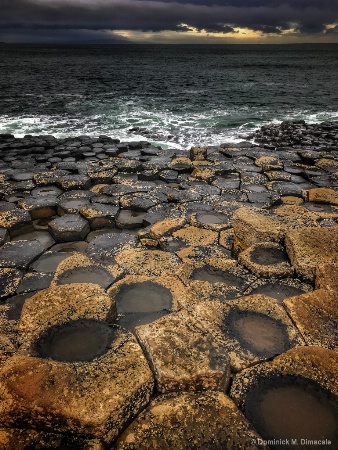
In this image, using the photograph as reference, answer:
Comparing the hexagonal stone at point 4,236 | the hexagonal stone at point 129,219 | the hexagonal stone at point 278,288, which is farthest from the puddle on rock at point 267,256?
the hexagonal stone at point 4,236

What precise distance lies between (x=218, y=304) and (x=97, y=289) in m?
1.02

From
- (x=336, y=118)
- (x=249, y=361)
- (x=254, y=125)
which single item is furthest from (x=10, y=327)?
Answer: (x=336, y=118)

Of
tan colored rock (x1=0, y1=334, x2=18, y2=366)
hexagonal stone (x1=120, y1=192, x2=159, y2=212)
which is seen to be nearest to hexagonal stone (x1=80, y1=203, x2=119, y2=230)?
hexagonal stone (x1=120, y1=192, x2=159, y2=212)

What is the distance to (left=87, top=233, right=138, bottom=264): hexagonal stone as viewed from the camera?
3.85 m

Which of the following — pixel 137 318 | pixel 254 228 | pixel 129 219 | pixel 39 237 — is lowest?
pixel 39 237

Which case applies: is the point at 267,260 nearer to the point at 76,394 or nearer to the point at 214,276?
the point at 214,276

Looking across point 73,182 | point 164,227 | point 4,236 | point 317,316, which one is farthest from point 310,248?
point 73,182

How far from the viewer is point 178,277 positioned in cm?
328

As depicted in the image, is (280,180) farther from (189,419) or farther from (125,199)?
(189,419)

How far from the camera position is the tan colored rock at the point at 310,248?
10.3 feet

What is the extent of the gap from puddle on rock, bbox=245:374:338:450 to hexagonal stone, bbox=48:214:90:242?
10.6ft

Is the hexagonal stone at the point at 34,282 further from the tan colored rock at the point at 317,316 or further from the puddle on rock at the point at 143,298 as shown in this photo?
the tan colored rock at the point at 317,316

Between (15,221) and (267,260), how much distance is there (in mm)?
3565

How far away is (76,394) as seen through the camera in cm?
175
